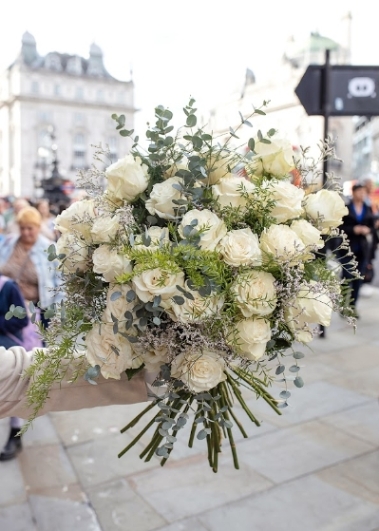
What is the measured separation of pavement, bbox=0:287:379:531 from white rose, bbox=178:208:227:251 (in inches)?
78.1

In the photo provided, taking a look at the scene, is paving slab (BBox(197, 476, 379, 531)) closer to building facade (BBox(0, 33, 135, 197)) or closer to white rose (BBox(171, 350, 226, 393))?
white rose (BBox(171, 350, 226, 393))

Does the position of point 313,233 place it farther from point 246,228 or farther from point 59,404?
point 59,404

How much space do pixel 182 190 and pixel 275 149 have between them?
0.32 metres

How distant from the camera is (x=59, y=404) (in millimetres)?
1963

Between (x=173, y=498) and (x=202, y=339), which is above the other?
(x=202, y=339)

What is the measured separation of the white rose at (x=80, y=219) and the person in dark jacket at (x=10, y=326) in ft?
5.75

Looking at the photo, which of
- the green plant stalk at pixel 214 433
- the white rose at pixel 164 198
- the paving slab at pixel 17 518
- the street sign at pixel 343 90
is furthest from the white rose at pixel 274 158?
the street sign at pixel 343 90

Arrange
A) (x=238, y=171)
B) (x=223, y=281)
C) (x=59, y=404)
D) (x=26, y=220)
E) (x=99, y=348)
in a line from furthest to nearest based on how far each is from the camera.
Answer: (x=26, y=220), (x=59, y=404), (x=238, y=171), (x=99, y=348), (x=223, y=281)

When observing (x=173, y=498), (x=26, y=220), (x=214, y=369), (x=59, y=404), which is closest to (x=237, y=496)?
(x=173, y=498)

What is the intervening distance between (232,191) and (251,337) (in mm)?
412

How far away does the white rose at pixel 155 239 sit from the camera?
1515mm

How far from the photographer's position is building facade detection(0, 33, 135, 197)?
93.9m

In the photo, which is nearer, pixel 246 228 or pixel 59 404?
pixel 246 228

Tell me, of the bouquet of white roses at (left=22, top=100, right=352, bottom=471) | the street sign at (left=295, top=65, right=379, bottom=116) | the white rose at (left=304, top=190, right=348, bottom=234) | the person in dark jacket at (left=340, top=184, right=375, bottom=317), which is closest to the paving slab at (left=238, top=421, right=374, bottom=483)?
the bouquet of white roses at (left=22, top=100, right=352, bottom=471)
